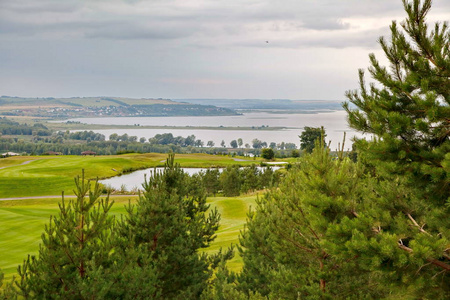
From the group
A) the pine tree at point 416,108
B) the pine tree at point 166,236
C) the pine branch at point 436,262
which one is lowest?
the pine tree at point 166,236

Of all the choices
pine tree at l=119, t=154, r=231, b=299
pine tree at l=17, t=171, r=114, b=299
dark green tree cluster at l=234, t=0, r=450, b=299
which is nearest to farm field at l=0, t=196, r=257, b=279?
pine tree at l=119, t=154, r=231, b=299

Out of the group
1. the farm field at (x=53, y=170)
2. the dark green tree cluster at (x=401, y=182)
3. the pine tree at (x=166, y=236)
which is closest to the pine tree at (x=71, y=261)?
the pine tree at (x=166, y=236)

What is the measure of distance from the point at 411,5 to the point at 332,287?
5917 millimetres

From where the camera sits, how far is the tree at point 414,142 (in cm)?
628

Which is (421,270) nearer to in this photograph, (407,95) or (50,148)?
(407,95)

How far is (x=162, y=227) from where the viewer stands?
11.6 metres

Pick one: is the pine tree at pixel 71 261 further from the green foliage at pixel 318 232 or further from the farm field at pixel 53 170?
the farm field at pixel 53 170

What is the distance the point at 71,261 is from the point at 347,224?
19.0ft

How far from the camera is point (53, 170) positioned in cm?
6806

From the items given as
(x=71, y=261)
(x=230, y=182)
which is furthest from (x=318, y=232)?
(x=230, y=182)

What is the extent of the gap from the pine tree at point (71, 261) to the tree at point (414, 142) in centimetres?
551

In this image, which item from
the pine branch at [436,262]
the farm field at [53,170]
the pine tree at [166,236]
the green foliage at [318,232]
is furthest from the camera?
the farm field at [53,170]

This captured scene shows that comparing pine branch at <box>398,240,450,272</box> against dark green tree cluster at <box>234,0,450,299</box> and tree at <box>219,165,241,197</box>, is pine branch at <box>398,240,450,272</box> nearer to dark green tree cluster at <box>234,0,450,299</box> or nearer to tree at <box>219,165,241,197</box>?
dark green tree cluster at <box>234,0,450,299</box>

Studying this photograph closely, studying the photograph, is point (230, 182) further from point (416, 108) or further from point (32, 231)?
point (416, 108)
